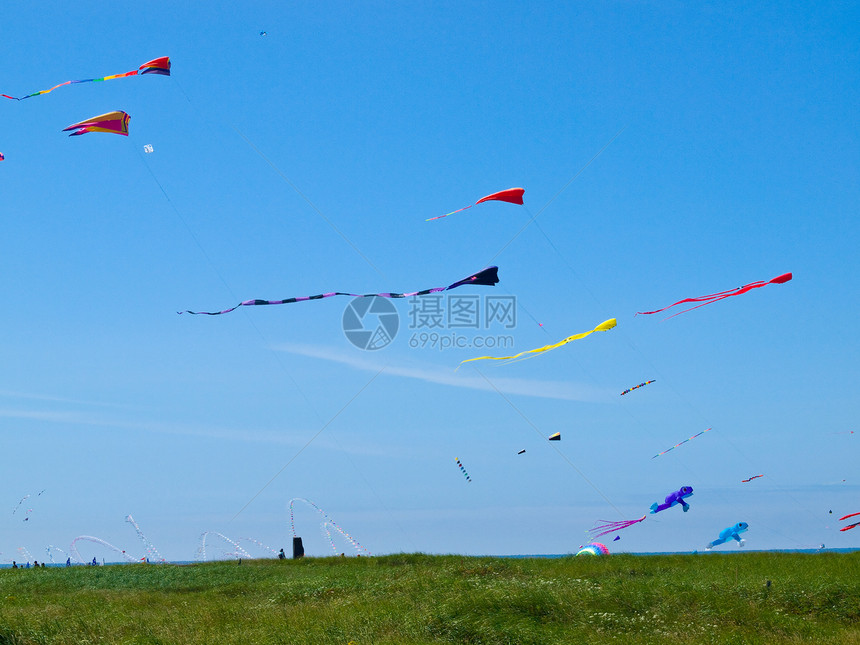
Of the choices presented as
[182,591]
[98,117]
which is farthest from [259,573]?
[98,117]

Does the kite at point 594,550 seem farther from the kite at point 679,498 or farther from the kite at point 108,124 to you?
the kite at point 108,124

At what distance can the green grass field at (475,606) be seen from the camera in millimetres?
17062

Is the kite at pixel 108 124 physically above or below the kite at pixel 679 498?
above

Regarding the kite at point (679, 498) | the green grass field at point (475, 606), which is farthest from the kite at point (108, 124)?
the kite at point (679, 498)

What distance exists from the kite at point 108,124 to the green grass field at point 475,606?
44.7ft

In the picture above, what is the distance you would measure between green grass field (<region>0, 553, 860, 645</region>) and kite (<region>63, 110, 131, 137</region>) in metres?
13.6

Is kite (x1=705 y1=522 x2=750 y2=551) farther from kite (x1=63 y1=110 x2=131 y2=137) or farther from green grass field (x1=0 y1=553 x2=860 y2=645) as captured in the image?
kite (x1=63 y1=110 x2=131 y2=137)

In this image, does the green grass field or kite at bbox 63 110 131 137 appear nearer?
the green grass field

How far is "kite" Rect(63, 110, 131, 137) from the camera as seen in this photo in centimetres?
2286

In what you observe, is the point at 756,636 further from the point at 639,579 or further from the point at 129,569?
the point at 129,569

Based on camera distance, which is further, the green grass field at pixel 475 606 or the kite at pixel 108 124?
the kite at pixel 108 124

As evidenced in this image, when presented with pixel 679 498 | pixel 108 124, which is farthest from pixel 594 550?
A: pixel 108 124

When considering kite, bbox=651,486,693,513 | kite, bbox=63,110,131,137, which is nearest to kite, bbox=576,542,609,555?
kite, bbox=651,486,693,513

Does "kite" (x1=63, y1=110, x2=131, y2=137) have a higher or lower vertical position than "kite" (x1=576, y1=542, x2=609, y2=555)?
higher
